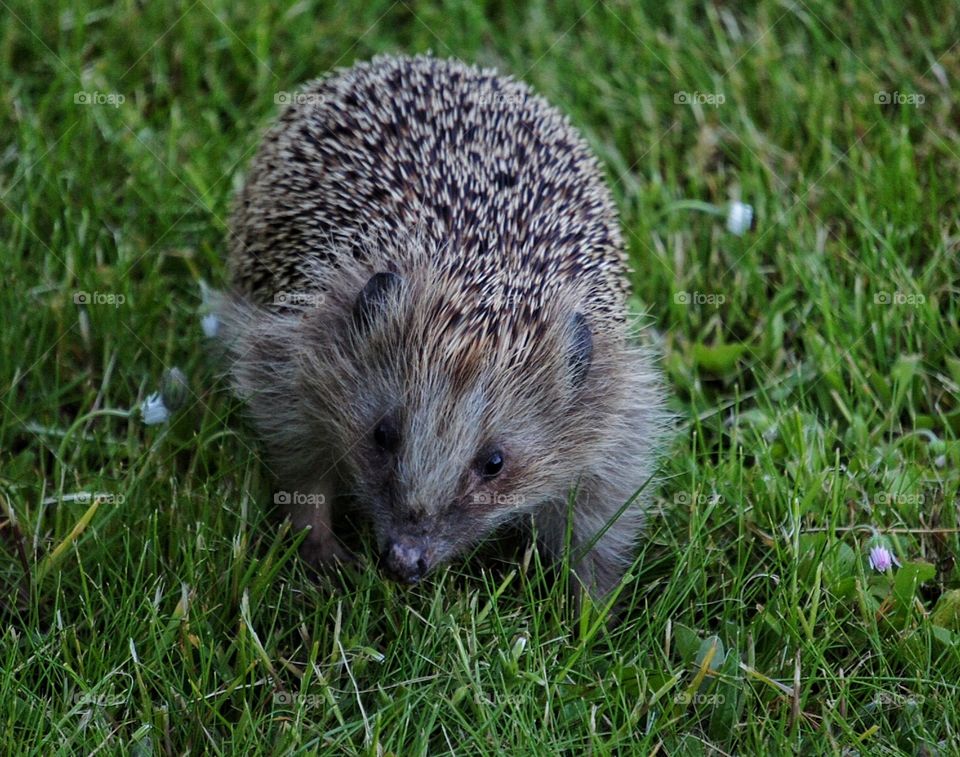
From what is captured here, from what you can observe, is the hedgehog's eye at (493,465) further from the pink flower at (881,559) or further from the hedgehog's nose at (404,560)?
the pink flower at (881,559)

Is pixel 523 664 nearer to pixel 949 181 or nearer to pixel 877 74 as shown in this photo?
pixel 949 181

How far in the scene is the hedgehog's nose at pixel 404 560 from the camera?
12.4 feet

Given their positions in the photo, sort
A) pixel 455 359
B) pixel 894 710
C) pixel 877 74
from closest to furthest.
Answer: pixel 894 710, pixel 455 359, pixel 877 74

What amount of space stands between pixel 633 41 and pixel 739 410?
94.5 inches

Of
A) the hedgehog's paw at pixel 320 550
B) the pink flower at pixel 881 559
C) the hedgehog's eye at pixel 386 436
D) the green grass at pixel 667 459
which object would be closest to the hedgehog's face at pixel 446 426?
the hedgehog's eye at pixel 386 436

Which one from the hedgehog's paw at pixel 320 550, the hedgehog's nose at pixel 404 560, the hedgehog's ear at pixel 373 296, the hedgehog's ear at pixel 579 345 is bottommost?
the hedgehog's paw at pixel 320 550

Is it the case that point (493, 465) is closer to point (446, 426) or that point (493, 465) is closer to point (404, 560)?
point (446, 426)

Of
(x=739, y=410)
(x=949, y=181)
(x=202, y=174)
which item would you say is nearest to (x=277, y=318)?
(x=202, y=174)

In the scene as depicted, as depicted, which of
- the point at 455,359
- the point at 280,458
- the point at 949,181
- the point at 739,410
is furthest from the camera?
the point at 949,181

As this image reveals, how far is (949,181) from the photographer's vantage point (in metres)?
5.65

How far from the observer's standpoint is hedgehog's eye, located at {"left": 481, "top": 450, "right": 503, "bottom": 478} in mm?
4062

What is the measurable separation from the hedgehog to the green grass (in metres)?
0.21

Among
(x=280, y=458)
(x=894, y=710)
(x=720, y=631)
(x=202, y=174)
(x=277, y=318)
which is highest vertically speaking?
(x=202, y=174)

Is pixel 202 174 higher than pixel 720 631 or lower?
higher
